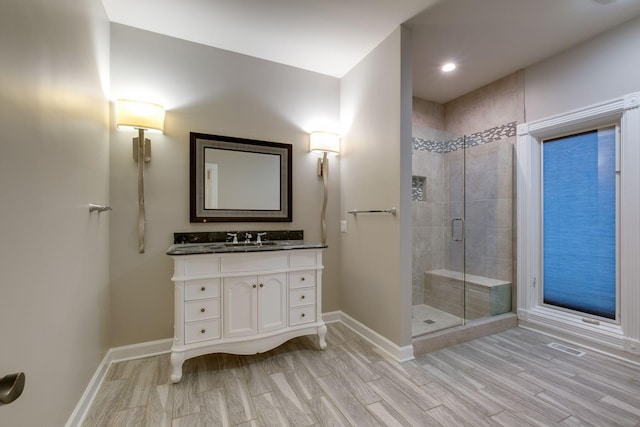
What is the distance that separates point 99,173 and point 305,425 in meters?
2.01

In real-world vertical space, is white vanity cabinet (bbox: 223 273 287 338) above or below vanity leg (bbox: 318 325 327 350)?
above

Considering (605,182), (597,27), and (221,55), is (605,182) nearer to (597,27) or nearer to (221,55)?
(597,27)

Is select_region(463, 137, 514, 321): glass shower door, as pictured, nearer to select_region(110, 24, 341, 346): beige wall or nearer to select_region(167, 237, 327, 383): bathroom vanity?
select_region(167, 237, 327, 383): bathroom vanity

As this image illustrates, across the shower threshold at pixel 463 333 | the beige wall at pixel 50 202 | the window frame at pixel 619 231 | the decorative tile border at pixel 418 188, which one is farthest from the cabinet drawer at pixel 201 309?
the window frame at pixel 619 231

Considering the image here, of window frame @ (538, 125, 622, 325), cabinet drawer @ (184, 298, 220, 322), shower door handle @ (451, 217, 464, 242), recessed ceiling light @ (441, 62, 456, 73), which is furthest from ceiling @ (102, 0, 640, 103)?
cabinet drawer @ (184, 298, 220, 322)

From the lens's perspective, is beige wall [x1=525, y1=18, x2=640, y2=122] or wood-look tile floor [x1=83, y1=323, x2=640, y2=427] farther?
beige wall [x1=525, y1=18, x2=640, y2=122]

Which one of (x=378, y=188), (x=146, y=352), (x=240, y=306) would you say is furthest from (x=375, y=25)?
(x=146, y=352)

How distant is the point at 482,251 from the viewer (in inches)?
127

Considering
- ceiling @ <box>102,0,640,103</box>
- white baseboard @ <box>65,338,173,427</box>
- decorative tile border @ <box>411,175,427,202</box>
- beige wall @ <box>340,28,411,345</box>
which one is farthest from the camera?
decorative tile border @ <box>411,175,427,202</box>

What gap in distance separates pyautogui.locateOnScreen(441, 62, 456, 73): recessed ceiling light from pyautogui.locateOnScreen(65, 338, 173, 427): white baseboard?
138 inches

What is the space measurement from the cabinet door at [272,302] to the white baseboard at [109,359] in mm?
864

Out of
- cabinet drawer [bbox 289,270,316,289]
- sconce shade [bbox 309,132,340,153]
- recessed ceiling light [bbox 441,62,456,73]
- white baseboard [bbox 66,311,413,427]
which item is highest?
recessed ceiling light [bbox 441,62,456,73]

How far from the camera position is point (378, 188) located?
2.46 m

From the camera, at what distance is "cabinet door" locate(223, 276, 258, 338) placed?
2016mm
